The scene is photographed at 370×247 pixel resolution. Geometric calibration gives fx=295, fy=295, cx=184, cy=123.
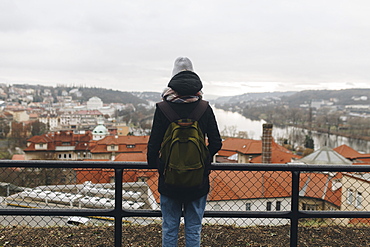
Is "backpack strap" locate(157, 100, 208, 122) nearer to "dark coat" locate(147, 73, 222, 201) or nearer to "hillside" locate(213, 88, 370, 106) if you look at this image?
"dark coat" locate(147, 73, 222, 201)

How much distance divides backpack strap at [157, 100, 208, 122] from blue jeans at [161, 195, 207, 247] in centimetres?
57

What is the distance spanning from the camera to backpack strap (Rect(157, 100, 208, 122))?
1.92 metres

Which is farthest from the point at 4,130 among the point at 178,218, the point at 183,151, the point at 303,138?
the point at 183,151

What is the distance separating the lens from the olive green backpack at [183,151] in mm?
1830

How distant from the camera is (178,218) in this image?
2072mm

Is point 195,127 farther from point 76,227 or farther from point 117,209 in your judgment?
point 76,227

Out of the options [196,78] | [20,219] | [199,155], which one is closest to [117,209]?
[199,155]

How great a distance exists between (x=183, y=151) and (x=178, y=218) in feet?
1.81

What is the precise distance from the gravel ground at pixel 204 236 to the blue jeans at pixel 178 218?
3.04 ft

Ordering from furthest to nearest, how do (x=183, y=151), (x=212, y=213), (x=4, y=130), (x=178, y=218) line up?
(x=4, y=130)
(x=212, y=213)
(x=178, y=218)
(x=183, y=151)

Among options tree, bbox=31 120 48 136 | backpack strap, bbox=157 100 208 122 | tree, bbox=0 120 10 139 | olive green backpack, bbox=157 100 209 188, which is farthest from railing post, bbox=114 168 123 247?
tree, bbox=0 120 10 139

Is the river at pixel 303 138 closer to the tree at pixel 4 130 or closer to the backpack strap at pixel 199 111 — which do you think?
the tree at pixel 4 130

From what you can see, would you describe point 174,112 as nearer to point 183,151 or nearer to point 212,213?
point 183,151

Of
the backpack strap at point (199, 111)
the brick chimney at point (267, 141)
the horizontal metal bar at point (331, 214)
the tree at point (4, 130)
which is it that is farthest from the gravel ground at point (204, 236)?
the tree at point (4, 130)
